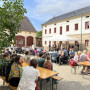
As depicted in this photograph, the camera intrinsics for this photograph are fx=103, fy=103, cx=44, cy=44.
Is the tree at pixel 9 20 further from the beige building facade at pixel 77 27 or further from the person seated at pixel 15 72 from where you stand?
the beige building facade at pixel 77 27

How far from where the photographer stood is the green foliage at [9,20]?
306cm

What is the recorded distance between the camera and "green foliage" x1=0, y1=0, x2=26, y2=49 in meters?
3.06

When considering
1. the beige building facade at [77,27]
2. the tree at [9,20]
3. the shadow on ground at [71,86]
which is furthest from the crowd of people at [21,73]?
the beige building facade at [77,27]

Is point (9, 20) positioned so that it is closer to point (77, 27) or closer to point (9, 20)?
point (9, 20)

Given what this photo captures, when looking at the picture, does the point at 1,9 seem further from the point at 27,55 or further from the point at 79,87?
the point at 79,87

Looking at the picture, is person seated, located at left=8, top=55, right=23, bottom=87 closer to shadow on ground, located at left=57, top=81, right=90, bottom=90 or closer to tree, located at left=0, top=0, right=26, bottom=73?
tree, located at left=0, top=0, right=26, bottom=73

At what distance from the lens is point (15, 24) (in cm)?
327

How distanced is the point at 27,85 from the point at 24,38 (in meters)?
25.7

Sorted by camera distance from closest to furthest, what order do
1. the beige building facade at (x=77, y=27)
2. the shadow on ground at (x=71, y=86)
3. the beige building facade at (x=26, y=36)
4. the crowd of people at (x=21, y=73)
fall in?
the crowd of people at (x=21, y=73) → the shadow on ground at (x=71, y=86) → the beige building facade at (x=77, y=27) → the beige building facade at (x=26, y=36)

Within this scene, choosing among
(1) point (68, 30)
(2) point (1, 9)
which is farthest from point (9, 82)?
(1) point (68, 30)

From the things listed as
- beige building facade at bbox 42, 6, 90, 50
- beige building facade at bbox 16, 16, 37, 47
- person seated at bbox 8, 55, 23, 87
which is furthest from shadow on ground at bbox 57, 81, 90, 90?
beige building facade at bbox 16, 16, 37, 47

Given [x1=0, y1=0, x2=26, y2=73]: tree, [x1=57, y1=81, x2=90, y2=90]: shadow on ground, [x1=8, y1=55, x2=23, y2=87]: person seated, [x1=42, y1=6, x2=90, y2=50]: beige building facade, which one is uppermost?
[x1=42, y1=6, x2=90, y2=50]: beige building facade

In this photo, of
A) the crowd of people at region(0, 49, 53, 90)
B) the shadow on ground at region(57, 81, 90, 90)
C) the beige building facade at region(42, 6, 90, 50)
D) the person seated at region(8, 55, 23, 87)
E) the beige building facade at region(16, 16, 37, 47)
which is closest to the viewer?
the crowd of people at region(0, 49, 53, 90)

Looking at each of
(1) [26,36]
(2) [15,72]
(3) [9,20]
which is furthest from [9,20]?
(1) [26,36]
